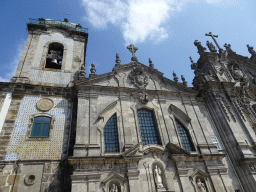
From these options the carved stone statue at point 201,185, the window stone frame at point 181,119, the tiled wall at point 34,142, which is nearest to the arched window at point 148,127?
the window stone frame at point 181,119

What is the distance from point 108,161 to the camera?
1059cm

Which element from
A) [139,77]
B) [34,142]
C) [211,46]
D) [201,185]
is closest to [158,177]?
[201,185]

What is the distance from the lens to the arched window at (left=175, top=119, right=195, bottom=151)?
13016mm

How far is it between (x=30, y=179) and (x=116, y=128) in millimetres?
5607

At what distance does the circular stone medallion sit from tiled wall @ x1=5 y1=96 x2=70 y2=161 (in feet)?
0.67

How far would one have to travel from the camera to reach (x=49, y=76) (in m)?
14.8

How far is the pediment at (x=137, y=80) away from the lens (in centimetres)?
1466

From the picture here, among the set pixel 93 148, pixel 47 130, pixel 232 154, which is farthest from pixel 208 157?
pixel 47 130

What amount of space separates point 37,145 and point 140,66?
9.92m

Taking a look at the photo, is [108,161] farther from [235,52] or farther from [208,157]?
[235,52]

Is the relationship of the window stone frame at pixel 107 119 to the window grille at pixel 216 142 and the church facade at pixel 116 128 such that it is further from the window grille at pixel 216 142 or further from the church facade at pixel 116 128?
the window grille at pixel 216 142

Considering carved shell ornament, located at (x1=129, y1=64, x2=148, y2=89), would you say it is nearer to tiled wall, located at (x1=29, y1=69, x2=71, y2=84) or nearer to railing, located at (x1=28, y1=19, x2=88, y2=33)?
tiled wall, located at (x1=29, y1=69, x2=71, y2=84)

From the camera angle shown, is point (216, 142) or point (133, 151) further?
point (216, 142)

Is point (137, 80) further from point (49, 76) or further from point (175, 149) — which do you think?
point (49, 76)
